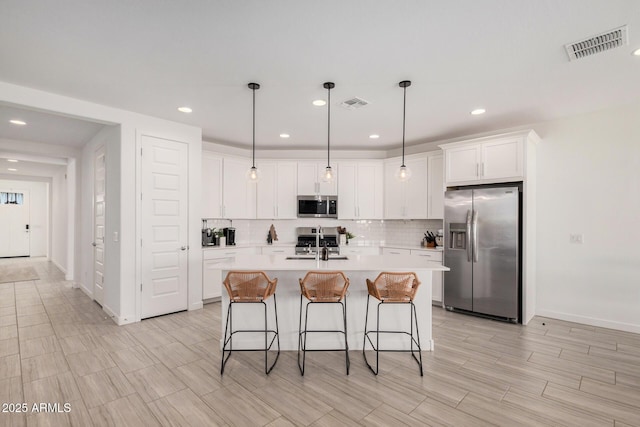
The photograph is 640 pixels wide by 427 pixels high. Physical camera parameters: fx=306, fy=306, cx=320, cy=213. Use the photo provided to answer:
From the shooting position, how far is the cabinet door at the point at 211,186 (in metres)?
5.17

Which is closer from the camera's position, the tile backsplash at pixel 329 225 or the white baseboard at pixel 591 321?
the white baseboard at pixel 591 321

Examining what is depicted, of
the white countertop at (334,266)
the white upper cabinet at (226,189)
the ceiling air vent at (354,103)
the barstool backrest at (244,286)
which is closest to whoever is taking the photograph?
the barstool backrest at (244,286)

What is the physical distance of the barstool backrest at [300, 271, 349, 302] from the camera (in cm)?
281

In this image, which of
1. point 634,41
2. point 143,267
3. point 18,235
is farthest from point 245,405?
point 18,235

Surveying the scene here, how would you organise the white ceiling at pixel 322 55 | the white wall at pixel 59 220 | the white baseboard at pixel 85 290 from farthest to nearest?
1. the white wall at pixel 59 220
2. the white baseboard at pixel 85 290
3. the white ceiling at pixel 322 55

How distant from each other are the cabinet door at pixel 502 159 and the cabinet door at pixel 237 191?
3.89 m

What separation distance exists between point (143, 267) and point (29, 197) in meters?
10.5

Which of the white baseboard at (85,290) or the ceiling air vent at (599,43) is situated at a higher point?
the ceiling air vent at (599,43)

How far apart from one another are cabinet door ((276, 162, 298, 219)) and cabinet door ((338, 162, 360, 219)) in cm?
87

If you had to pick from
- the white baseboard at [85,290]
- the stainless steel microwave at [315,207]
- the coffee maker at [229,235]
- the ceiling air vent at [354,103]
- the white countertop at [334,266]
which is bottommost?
the white baseboard at [85,290]

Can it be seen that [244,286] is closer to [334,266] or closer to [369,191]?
[334,266]

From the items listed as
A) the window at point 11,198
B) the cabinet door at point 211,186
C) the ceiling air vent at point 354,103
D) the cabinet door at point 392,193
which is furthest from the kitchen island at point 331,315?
the window at point 11,198

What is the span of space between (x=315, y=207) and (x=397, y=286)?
10.5 feet

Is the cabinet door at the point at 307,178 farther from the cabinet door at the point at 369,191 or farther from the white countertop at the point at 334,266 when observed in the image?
the white countertop at the point at 334,266
